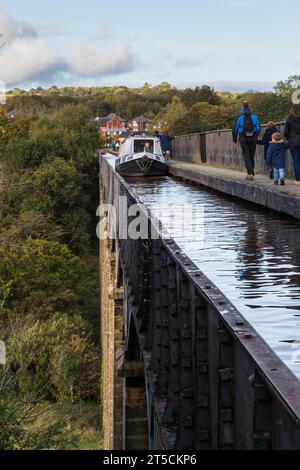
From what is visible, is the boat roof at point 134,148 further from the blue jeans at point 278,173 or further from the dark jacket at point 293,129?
the dark jacket at point 293,129

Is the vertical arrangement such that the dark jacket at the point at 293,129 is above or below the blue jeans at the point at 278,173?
above

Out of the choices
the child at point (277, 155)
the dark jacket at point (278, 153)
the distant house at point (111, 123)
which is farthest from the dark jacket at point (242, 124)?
the distant house at point (111, 123)

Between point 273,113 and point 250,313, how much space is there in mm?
53302

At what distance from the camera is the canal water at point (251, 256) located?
16.4 ft

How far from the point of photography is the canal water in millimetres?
5007

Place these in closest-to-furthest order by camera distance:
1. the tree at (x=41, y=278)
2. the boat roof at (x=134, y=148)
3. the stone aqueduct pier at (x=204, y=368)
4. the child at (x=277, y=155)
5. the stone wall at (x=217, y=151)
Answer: the stone aqueduct pier at (x=204, y=368) → the child at (x=277, y=155) → the stone wall at (x=217, y=151) → the boat roof at (x=134, y=148) → the tree at (x=41, y=278)

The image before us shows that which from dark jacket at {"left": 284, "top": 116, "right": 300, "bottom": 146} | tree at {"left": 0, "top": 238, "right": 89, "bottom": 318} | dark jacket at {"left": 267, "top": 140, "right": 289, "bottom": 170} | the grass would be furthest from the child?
tree at {"left": 0, "top": 238, "right": 89, "bottom": 318}

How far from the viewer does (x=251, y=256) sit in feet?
27.5

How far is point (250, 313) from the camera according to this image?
17.6 ft

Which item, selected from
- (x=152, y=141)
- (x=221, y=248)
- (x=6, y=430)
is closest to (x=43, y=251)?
(x=152, y=141)

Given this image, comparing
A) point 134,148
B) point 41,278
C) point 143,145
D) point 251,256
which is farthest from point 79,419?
point 251,256

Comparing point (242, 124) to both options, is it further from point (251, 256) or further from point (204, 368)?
point (204, 368)

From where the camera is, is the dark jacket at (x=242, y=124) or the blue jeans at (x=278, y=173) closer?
the blue jeans at (x=278, y=173)
